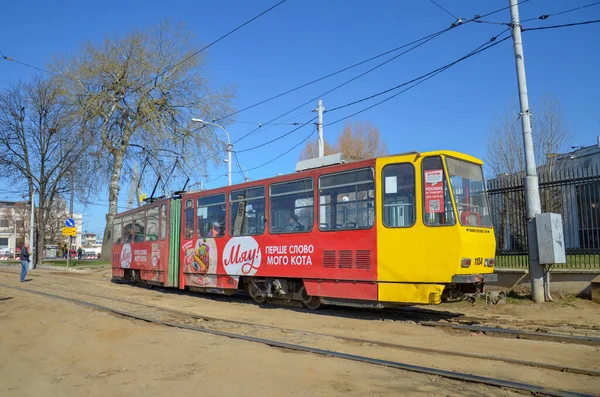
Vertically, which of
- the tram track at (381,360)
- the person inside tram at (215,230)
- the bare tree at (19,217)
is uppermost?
the bare tree at (19,217)

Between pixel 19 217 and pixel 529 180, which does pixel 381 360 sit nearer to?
pixel 529 180

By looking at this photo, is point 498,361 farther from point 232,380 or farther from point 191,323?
point 191,323

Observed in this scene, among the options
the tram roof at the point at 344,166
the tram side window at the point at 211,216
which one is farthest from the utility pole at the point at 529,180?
the tram side window at the point at 211,216

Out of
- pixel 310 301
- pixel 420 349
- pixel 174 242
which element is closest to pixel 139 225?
pixel 174 242

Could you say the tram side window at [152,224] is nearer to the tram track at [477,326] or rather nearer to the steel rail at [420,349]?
the steel rail at [420,349]

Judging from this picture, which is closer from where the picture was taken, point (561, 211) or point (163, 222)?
point (561, 211)

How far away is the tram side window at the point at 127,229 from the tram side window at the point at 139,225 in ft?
1.28

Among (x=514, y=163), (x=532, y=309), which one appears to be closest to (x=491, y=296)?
(x=532, y=309)

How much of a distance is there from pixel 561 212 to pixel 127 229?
14.6 meters

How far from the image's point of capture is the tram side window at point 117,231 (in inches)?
748

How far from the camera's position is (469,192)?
29.2 ft

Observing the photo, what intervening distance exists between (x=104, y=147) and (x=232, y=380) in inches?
1018

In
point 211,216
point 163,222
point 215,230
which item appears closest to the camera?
point 215,230

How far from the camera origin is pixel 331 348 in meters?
6.88
